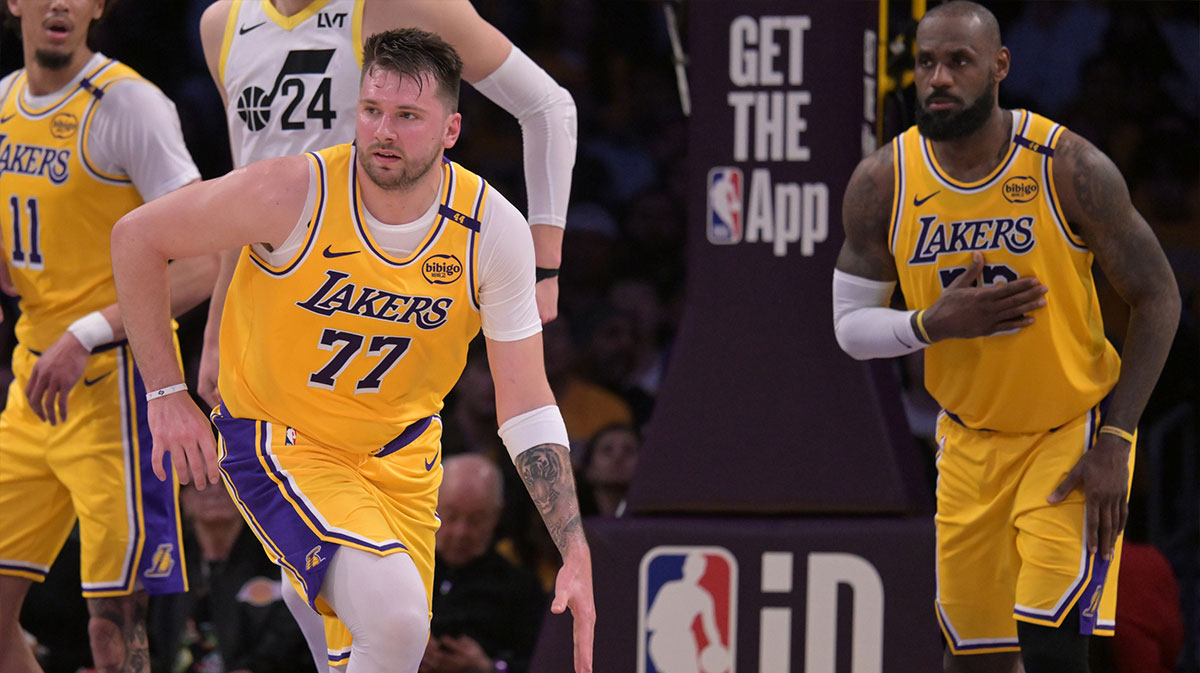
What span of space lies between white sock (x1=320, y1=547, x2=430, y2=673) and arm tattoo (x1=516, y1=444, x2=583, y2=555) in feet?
1.15

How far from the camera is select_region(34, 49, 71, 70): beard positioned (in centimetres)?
460

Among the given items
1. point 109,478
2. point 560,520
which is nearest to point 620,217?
point 109,478

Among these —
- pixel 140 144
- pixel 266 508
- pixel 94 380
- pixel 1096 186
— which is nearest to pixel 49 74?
pixel 140 144

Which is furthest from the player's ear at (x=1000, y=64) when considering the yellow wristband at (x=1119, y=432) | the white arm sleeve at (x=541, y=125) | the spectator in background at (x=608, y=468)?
the spectator in background at (x=608, y=468)

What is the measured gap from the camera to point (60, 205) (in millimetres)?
4535

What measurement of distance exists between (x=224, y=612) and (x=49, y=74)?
2160mm

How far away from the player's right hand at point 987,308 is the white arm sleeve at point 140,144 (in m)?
2.20

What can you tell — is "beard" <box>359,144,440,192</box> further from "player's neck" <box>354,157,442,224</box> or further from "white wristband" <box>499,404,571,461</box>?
"white wristband" <box>499,404,571,461</box>

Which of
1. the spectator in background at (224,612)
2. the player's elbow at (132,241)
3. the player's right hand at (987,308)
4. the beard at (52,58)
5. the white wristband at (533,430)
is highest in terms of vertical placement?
the beard at (52,58)

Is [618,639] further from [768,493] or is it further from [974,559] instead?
[974,559]

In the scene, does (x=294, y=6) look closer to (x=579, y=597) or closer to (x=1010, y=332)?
(x=579, y=597)

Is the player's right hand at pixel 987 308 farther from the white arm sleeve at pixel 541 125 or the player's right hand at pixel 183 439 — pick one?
the player's right hand at pixel 183 439

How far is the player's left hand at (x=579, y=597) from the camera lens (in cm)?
326

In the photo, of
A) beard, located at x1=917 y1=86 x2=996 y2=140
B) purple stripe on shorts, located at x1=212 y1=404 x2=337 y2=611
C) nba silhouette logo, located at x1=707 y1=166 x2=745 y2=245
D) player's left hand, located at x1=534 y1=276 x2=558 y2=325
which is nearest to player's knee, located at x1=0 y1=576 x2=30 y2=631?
purple stripe on shorts, located at x1=212 y1=404 x2=337 y2=611
